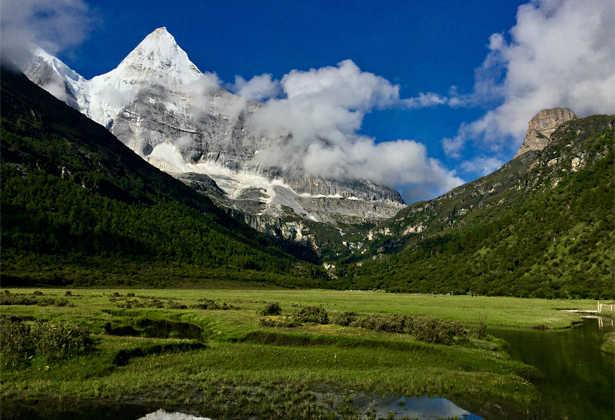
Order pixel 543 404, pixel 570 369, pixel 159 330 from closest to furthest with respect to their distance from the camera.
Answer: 1. pixel 543 404
2. pixel 570 369
3. pixel 159 330

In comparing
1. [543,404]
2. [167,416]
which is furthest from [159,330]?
[543,404]

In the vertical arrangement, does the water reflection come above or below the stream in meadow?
below

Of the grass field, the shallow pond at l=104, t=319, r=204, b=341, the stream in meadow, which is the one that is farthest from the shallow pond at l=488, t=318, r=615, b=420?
the shallow pond at l=104, t=319, r=204, b=341

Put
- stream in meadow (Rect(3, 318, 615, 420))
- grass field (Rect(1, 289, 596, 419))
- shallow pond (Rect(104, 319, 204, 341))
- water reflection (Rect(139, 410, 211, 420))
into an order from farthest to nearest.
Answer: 1. shallow pond (Rect(104, 319, 204, 341))
2. grass field (Rect(1, 289, 596, 419))
3. stream in meadow (Rect(3, 318, 615, 420))
4. water reflection (Rect(139, 410, 211, 420))

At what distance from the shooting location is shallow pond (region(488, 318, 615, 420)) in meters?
24.0

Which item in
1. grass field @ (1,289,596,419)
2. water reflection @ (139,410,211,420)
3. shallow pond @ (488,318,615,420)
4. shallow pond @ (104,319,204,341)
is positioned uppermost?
shallow pond @ (488,318,615,420)

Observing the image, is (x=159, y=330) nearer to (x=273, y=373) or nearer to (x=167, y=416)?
(x=273, y=373)

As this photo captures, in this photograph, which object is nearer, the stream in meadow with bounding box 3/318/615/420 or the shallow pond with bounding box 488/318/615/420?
the stream in meadow with bounding box 3/318/615/420

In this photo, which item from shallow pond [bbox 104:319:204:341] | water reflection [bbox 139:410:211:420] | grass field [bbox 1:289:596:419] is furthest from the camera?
shallow pond [bbox 104:319:204:341]

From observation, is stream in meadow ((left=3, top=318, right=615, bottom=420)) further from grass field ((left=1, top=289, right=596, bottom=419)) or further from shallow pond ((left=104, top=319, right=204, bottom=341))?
shallow pond ((left=104, top=319, right=204, bottom=341))

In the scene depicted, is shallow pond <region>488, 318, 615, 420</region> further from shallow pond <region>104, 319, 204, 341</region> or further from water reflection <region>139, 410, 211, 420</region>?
shallow pond <region>104, 319, 204, 341</region>

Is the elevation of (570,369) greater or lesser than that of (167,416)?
greater

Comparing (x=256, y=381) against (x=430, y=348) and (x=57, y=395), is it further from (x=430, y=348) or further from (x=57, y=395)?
(x=430, y=348)

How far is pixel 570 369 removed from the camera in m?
33.7
